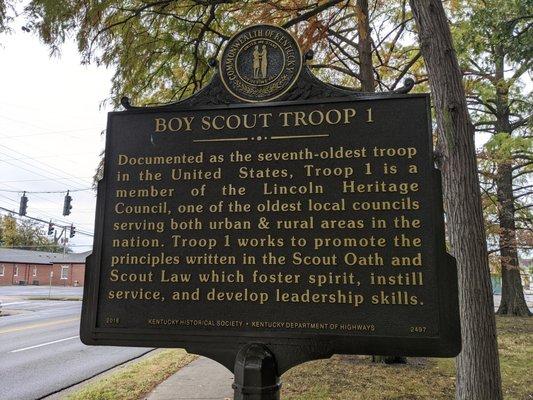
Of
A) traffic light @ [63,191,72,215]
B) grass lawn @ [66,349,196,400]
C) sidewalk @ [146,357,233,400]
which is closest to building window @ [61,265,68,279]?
traffic light @ [63,191,72,215]

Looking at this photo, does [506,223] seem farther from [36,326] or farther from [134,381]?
[36,326]

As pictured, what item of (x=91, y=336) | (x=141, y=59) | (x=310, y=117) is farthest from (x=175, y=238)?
(x=141, y=59)

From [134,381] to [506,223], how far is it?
15130 millimetres

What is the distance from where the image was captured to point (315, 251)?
2521mm

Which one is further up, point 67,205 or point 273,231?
point 67,205

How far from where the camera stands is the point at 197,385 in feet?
23.1

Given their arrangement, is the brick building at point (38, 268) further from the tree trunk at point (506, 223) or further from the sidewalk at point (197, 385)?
the sidewalk at point (197, 385)

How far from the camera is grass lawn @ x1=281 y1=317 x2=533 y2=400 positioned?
253 inches

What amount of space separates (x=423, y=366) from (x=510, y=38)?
7.39 m

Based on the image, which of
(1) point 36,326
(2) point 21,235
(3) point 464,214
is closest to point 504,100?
(3) point 464,214

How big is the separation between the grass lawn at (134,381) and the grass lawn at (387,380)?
222 cm

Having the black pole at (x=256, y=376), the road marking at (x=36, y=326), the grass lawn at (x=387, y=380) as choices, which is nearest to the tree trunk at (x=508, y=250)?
the grass lawn at (x=387, y=380)

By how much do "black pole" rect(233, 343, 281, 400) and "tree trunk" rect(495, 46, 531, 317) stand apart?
528 inches

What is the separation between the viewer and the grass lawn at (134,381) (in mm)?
6488
